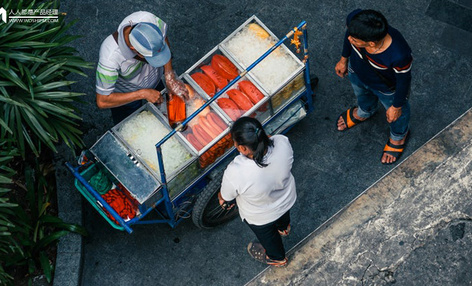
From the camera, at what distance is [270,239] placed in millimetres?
5453

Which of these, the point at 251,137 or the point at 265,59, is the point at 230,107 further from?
the point at 251,137

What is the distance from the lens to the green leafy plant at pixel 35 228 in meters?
5.92

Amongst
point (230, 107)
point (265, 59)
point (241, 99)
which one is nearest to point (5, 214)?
point (230, 107)

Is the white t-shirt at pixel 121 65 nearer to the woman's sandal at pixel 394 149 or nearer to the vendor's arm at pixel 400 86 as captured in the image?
the vendor's arm at pixel 400 86

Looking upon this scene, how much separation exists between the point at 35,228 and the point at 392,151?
3.50 m

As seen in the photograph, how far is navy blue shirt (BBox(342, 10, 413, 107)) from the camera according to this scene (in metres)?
5.16

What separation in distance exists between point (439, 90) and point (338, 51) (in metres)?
1.13

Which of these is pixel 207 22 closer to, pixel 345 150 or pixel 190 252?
pixel 345 150

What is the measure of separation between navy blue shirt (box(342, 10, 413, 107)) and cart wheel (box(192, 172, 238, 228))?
152 cm

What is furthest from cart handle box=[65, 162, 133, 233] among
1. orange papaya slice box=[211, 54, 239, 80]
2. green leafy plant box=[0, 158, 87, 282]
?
orange papaya slice box=[211, 54, 239, 80]

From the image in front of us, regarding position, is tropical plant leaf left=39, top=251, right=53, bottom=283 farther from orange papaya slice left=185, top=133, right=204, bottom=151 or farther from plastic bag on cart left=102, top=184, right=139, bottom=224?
orange papaya slice left=185, top=133, right=204, bottom=151

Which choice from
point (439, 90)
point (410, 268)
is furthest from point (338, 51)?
point (410, 268)

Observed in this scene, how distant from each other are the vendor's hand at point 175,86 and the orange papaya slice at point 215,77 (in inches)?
12.6

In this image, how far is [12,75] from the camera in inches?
207
